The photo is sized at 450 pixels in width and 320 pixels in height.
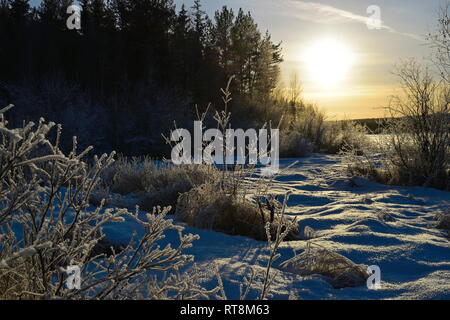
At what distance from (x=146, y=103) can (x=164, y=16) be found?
6.61 metres

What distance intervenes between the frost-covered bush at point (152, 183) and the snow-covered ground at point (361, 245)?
3.68 feet

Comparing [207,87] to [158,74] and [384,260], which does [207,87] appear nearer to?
[158,74]

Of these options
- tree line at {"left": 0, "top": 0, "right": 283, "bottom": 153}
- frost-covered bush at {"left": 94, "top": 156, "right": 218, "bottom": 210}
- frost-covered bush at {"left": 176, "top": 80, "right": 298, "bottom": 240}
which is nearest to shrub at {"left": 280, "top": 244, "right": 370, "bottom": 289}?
frost-covered bush at {"left": 176, "top": 80, "right": 298, "bottom": 240}

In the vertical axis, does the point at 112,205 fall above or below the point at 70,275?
below

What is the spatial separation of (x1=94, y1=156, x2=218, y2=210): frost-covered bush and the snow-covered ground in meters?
1.12

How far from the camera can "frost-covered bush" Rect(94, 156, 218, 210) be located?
5.34 metres

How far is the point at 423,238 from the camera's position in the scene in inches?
161

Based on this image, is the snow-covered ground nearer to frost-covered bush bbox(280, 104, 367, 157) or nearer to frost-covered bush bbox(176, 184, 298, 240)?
frost-covered bush bbox(176, 184, 298, 240)

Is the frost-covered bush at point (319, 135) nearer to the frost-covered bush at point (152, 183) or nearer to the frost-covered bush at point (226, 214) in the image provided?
the frost-covered bush at point (152, 183)

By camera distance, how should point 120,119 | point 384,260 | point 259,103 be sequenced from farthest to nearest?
point 259,103, point 120,119, point 384,260

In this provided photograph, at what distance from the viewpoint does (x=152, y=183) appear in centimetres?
607

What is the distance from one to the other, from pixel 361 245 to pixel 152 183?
3.23 m

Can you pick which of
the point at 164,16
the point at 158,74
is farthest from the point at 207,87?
the point at 164,16
